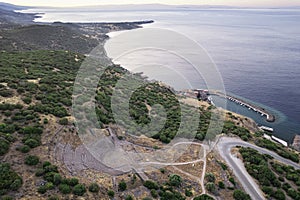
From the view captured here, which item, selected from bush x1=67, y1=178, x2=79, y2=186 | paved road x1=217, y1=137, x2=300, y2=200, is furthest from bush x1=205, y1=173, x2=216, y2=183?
bush x1=67, y1=178, x2=79, y2=186

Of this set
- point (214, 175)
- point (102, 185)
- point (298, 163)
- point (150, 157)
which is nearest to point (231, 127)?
point (298, 163)

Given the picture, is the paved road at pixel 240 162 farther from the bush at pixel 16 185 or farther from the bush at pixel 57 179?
A: the bush at pixel 16 185

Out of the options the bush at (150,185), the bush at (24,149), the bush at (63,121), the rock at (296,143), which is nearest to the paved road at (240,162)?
the bush at (150,185)

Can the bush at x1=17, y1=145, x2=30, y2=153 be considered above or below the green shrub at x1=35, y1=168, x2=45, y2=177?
above

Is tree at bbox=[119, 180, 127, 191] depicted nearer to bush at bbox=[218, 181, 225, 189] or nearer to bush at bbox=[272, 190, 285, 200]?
bush at bbox=[218, 181, 225, 189]

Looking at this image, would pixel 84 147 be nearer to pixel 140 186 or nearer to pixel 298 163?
pixel 140 186

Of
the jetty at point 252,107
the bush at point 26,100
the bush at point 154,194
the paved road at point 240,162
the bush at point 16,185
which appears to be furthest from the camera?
the jetty at point 252,107
